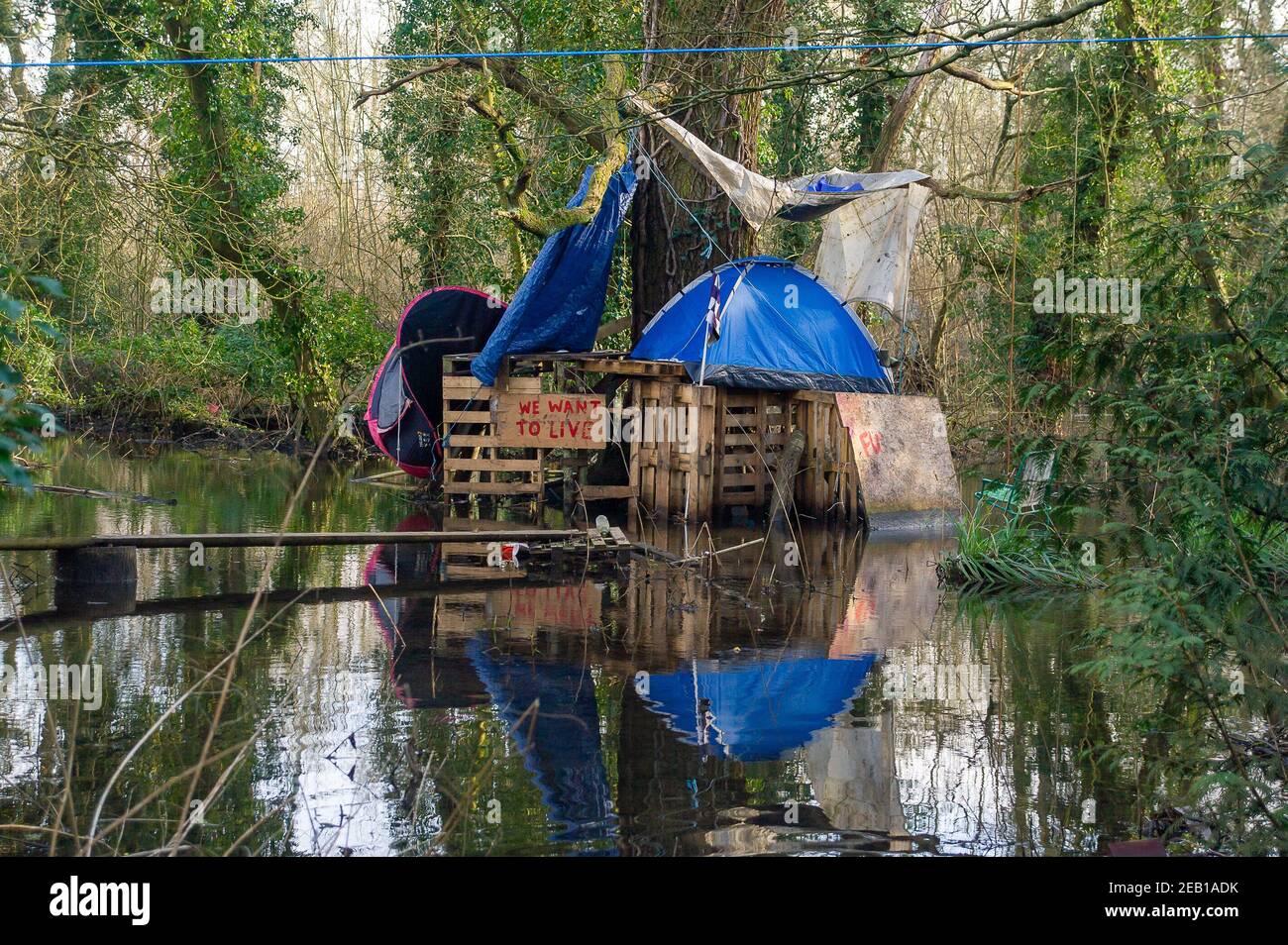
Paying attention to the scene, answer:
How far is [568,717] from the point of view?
6156 mm

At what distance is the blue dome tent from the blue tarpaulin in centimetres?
90

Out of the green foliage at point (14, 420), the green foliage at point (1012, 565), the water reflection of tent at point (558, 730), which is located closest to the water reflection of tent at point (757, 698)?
the water reflection of tent at point (558, 730)

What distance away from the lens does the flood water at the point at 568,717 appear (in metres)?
5.14

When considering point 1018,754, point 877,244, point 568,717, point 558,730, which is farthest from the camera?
point 877,244

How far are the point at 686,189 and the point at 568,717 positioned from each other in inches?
434

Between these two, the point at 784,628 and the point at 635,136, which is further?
the point at 635,136

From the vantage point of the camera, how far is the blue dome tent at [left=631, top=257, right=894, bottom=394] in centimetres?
1457

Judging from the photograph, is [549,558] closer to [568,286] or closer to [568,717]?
[568,286]

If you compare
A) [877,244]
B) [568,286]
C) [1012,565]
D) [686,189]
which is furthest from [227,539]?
[877,244]

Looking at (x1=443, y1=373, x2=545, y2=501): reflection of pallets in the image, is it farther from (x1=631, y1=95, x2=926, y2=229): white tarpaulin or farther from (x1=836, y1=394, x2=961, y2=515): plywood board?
(x1=836, y1=394, x2=961, y2=515): plywood board
